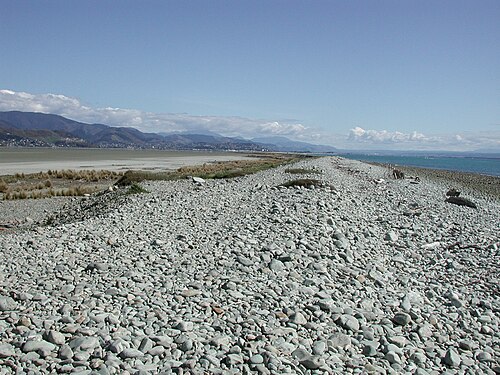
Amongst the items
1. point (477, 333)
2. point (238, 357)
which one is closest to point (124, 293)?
point (238, 357)

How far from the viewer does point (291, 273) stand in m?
8.66

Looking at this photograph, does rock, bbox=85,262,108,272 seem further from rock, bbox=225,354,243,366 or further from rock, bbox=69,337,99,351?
rock, bbox=225,354,243,366

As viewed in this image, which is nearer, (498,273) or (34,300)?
(34,300)

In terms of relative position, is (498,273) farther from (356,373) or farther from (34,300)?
(34,300)

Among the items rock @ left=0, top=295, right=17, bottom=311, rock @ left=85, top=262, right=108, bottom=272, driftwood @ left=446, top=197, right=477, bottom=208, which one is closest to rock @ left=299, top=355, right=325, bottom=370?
rock @ left=0, top=295, right=17, bottom=311

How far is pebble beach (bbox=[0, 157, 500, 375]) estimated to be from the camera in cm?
549

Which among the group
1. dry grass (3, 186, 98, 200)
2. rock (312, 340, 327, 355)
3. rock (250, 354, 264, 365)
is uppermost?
rock (250, 354, 264, 365)

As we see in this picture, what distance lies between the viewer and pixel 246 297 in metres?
7.34

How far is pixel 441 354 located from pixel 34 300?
5762mm

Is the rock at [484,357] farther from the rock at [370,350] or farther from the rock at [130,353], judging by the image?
the rock at [130,353]

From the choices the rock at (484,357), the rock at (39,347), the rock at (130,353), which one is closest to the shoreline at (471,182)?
the rock at (484,357)

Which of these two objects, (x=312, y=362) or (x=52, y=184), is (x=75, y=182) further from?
(x=312, y=362)

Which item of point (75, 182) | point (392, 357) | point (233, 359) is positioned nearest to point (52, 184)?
point (75, 182)

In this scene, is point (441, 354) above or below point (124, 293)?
below
